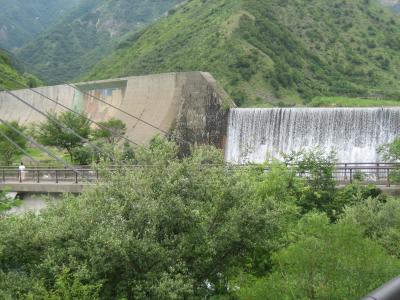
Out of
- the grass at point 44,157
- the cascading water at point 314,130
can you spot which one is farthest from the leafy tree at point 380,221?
the grass at point 44,157

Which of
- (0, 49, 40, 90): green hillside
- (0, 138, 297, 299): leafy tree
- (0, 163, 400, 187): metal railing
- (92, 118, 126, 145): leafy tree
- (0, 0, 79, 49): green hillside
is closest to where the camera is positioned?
(0, 138, 297, 299): leafy tree

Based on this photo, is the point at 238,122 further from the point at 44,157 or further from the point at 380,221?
the point at 380,221

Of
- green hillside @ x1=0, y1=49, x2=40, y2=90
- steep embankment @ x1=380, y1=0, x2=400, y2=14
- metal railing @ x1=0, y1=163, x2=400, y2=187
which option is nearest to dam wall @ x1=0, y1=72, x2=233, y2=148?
metal railing @ x1=0, y1=163, x2=400, y2=187

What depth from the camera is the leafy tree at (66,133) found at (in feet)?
126

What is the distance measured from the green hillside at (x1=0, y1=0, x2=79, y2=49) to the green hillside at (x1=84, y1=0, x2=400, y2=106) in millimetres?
93100

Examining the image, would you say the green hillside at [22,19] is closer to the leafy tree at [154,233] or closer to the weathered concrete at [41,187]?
the weathered concrete at [41,187]

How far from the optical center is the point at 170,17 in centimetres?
8712

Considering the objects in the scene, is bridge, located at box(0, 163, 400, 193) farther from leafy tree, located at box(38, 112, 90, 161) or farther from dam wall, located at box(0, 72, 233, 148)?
leafy tree, located at box(38, 112, 90, 161)

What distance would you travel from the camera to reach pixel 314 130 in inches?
1316

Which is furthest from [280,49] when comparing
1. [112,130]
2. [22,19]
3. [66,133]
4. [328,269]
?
[22,19]

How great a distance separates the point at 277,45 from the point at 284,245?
5919cm

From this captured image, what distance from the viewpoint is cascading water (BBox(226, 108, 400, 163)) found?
31734mm

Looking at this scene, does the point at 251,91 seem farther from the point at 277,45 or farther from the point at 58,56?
the point at 58,56

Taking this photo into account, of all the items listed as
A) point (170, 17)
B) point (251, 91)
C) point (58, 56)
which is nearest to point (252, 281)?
point (251, 91)
